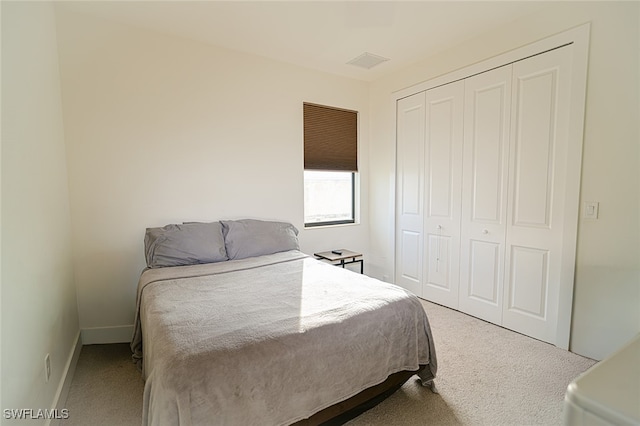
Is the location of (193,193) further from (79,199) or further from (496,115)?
(496,115)

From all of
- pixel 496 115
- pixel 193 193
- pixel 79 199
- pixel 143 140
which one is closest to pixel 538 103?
pixel 496 115

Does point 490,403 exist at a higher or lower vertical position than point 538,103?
lower

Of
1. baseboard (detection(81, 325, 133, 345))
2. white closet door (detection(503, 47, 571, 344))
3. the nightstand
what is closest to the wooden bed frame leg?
white closet door (detection(503, 47, 571, 344))

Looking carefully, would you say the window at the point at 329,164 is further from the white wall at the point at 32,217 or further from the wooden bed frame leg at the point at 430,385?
the white wall at the point at 32,217

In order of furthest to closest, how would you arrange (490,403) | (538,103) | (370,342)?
1. (538,103)
2. (490,403)
3. (370,342)

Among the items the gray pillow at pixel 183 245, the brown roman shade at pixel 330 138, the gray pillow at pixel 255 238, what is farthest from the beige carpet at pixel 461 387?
the brown roman shade at pixel 330 138

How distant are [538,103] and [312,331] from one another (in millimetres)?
2546

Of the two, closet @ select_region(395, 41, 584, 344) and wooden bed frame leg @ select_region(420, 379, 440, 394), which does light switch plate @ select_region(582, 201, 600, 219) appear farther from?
wooden bed frame leg @ select_region(420, 379, 440, 394)

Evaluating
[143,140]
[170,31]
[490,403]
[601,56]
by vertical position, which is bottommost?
[490,403]

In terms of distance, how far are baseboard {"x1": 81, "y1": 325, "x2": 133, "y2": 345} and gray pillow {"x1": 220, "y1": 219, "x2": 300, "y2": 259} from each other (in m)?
1.12

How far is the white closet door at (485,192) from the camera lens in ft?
8.96

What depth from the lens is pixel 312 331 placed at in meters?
1.44

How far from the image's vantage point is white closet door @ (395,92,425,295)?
11.4ft

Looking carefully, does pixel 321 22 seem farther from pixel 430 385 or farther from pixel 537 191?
pixel 430 385
